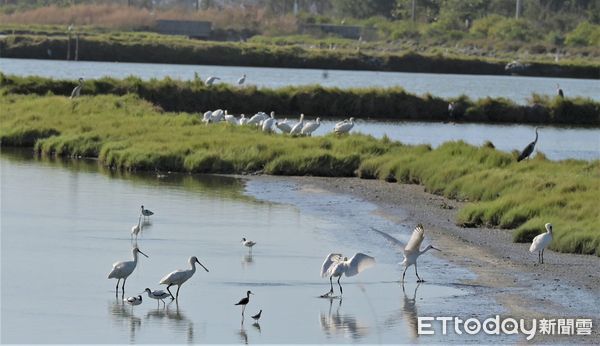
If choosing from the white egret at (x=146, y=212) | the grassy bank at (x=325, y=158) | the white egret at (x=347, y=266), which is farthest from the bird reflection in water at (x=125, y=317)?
the grassy bank at (x=325, y=158)

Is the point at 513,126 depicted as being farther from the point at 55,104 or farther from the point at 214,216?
the point at 214,216

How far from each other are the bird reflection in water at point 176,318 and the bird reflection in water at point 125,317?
21 cm

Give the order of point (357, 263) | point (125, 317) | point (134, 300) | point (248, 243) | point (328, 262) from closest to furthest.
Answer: point (125, 317) → point (134, 300) → point (357, 263) → point (328, 262) → point (248, 243)

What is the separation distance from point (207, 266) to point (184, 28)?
79.9 metres

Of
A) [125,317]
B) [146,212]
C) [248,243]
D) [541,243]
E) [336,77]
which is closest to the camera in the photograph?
[125,317]

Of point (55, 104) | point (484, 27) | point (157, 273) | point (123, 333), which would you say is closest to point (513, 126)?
point (55, 104)

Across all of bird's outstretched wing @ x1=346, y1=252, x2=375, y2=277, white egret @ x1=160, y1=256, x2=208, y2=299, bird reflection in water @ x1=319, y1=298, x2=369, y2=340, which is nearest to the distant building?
bird's outstretched wing @ x1=346, y1=252, x2=375, y2=277

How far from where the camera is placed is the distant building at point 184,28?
96.1m

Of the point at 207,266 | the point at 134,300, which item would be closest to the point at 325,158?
the point at 207,266

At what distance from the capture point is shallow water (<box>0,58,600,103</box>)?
61.9 m

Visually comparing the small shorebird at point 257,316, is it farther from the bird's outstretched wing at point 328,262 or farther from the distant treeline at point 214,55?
the distant treeline at point 214,55

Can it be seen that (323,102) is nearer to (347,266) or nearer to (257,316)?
(347,266)

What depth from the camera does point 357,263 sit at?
16.4m

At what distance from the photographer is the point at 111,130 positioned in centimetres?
3297
